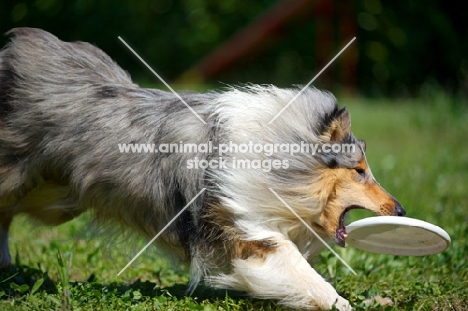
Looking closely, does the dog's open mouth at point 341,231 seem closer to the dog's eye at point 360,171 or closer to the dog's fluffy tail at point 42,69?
the dog's eye at point 360,171

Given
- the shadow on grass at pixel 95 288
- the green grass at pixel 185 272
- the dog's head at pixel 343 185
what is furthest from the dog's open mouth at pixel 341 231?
the shadow on grass at pixel 95 288

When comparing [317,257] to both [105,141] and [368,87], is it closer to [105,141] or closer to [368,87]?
[105,141]

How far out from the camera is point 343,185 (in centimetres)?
413

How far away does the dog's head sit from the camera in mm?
4125

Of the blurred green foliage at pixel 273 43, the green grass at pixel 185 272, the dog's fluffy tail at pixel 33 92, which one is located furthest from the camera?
the blurred green foliage at pixel 273 43

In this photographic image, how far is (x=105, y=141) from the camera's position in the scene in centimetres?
437

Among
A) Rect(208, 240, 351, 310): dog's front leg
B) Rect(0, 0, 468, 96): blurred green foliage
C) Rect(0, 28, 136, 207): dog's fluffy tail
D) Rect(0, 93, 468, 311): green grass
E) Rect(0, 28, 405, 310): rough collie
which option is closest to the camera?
Rect(208, 240, 351, 310): dog's front leg

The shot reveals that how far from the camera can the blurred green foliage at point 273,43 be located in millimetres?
15305

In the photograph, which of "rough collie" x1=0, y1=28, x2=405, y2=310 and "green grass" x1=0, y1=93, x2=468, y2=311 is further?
"green grass" x1=0, y1=93, x2=468, y2=311

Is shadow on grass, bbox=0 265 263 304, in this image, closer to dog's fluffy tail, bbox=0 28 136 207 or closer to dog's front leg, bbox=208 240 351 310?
dog's front leg, bbox=208 240 351 310

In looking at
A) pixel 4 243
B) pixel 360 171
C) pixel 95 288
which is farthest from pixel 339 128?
pixel 4 243

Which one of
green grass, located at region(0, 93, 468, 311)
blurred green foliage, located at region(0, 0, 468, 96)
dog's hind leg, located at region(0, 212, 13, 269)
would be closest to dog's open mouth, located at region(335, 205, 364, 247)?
green grass, located at region(0, 93, 468, 311)

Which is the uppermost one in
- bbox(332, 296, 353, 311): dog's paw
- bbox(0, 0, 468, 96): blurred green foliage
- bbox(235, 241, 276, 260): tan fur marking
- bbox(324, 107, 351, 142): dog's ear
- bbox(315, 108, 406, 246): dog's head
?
bbox(0, 0, 468, 96): blurred green foliage

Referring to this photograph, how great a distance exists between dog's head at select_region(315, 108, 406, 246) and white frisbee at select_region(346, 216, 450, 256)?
83mm
